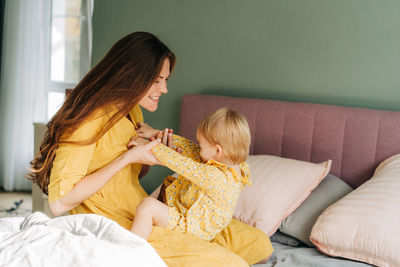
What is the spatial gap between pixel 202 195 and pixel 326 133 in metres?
0.92

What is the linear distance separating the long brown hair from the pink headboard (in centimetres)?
93

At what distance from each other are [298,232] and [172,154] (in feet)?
2.41

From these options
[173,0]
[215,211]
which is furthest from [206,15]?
[215,211]

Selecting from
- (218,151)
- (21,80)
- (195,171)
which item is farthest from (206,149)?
(21,80)

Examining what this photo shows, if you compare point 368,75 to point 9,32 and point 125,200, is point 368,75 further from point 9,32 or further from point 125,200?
point 9,32

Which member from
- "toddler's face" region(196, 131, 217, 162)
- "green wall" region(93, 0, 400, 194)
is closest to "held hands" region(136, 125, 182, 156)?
"toddler's face" region(196, 131, 217, 162)

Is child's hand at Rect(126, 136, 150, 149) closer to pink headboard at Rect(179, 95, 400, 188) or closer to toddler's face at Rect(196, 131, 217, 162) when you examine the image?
toddler's face at Rect(196, 131, 217, 162)

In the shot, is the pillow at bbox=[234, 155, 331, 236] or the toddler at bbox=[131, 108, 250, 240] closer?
the toddler at bbox=[131, 108, 250, 240]

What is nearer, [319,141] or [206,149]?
[206,149]

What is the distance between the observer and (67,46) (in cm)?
387

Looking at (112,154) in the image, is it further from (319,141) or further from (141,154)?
(319,141)

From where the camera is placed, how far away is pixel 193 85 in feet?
9.19

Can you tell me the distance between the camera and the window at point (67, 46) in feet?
12.2

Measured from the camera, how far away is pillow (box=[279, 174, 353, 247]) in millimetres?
1831
